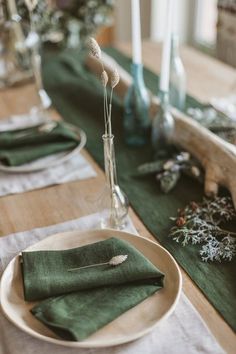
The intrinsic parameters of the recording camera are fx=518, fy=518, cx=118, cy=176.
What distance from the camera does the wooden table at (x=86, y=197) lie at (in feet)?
2.73

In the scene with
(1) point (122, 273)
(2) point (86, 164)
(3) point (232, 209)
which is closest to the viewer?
(1) point (122, 273)

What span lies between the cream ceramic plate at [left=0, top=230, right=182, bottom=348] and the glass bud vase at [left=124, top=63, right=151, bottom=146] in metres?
0.48

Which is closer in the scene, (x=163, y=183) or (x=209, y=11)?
(x=163, y=183)

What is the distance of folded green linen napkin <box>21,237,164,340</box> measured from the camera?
0.75 meters

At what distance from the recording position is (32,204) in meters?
1.14

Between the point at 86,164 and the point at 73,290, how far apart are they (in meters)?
0.51

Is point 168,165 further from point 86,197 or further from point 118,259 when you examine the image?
point 118,259

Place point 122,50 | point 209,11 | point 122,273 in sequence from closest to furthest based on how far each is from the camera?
point 122,273 → point 122,50 → point 209,11

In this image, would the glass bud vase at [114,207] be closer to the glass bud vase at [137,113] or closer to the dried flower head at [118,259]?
the dried flower head at [118,259]

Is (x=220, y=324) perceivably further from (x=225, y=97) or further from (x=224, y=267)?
(x=225, y=97)

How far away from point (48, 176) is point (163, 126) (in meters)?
0.31

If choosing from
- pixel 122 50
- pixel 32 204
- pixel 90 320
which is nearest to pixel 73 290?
pixel 90 320

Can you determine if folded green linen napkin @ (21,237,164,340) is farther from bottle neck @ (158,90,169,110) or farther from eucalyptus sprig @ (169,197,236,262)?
bottle neck @ (158,90,169,110)

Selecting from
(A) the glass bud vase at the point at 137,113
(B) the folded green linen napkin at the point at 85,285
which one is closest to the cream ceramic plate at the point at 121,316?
(B) the folded green linen napkin at the point at 85,285
